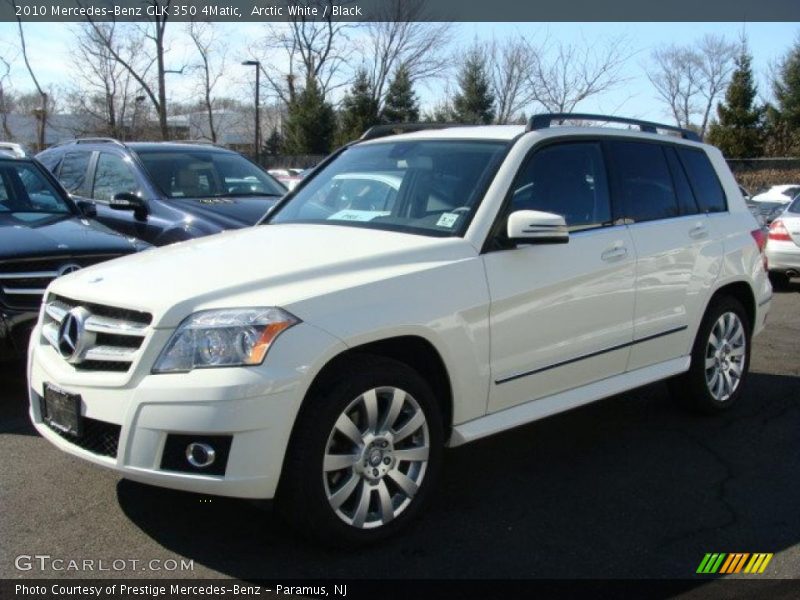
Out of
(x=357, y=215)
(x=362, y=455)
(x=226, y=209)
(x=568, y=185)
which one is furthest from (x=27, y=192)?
(x=362, y=455)

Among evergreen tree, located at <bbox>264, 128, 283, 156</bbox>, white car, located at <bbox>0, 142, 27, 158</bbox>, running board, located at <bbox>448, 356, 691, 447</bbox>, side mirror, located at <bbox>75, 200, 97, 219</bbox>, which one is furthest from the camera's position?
evergreen tree, located at <bbox>264, 128, 283, 156</bbox>

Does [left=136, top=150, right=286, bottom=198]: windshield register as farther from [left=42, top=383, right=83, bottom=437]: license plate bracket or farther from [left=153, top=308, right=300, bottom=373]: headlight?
[left=153, top=308, right=300, bottom=373]: headlight

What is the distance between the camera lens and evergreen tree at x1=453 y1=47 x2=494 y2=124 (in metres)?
40.2

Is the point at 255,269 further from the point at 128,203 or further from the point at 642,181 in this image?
the point at 128,203

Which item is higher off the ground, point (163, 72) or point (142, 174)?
point (163, 72)

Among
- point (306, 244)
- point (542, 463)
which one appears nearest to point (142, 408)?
point (306, 244)

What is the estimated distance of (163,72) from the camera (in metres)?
44.2

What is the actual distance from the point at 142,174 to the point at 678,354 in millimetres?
5147

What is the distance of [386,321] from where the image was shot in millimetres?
3521

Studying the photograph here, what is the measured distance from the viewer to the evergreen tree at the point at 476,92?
40.2 meters

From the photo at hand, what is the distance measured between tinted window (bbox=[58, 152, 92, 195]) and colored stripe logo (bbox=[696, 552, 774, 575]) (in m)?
7.11

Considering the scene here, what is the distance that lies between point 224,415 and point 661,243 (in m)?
2.95

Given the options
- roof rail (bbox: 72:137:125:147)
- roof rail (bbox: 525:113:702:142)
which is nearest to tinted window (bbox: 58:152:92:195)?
roof rail (bbox: 72:137:125:147)

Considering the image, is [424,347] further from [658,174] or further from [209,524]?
[658,174]
